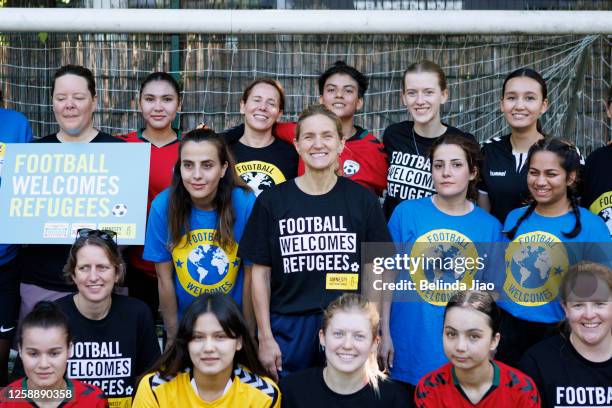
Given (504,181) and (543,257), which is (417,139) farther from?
(543,257)

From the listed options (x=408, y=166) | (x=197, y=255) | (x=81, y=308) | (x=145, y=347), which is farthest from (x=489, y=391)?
(x=81, y=308)

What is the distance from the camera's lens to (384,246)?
3.93 m

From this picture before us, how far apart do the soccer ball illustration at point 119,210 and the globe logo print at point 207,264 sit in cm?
57

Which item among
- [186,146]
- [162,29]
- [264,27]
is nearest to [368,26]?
[264,27]

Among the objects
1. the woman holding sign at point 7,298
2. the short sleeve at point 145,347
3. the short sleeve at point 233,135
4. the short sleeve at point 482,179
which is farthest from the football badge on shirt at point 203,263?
the short sleeve at point 482,179

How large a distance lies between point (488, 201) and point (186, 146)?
1636mm

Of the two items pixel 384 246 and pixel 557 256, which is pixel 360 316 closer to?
pixel 384 246

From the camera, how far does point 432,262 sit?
4.04m

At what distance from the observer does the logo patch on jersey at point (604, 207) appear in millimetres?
4258

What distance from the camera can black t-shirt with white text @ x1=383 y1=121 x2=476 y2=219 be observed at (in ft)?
14.7

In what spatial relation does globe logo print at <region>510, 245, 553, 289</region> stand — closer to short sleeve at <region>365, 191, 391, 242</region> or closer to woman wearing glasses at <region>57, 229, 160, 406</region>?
short sleeve at <region>365, 191, 391, 242</region>

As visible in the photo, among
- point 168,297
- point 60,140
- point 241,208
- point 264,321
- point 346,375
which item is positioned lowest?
point 346,375

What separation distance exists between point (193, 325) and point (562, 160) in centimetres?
199

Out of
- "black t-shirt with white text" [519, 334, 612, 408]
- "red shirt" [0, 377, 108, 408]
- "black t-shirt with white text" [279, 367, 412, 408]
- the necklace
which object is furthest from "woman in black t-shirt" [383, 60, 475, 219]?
"red shirt" [0, 377, 108, 408]
